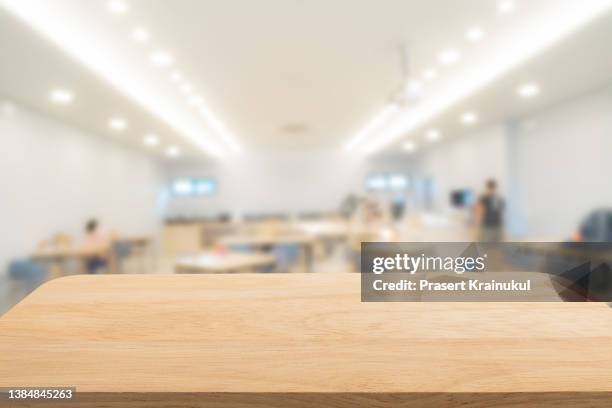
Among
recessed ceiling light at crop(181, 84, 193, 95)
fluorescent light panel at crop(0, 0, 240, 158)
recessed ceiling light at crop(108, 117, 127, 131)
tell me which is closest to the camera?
fluorescent light panel at crop(0, 0, 240, 158)

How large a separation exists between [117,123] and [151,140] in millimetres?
1194

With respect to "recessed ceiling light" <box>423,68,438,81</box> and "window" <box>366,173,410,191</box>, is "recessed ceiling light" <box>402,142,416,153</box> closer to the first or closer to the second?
"window" <box>366,173,410,191</box>

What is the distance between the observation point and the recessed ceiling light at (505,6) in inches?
84.7

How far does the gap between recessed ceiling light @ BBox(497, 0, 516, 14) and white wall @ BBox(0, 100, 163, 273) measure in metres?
3.23

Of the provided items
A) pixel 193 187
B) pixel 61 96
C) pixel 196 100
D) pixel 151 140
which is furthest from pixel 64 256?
pixel 193 187

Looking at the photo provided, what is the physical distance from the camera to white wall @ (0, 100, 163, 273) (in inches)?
103

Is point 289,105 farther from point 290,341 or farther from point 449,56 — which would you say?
point 290,341

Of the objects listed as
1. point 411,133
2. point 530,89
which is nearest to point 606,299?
point 530,89

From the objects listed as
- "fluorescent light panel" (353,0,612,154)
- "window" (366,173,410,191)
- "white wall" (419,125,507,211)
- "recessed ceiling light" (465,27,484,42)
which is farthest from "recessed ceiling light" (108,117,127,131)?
"window" (366,173,410,191)

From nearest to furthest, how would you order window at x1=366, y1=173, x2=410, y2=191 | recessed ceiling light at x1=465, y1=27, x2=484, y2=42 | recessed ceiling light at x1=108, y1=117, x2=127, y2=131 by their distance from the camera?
1. recessed ceiling light at x1=465, y1=27, x2=484, y2=42
2. recessed ceiling light at x1=108, y1=117, x2=127, y2=131
3. window at x1=366, y1=173, x2=410, y2=191

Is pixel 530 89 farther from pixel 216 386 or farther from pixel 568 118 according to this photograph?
pixel 216 386

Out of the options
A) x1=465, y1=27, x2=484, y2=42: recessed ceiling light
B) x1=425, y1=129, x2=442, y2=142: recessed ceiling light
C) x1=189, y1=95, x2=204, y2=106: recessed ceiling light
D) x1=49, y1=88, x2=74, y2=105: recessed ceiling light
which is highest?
x1=465, y1=27, x2=484, y2=42: recessed ceiling light

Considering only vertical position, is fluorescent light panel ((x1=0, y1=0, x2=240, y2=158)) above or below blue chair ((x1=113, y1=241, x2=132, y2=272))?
above
